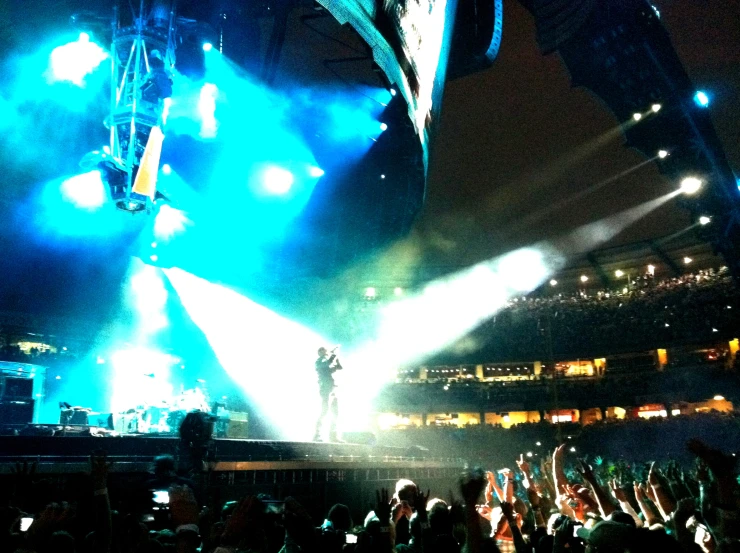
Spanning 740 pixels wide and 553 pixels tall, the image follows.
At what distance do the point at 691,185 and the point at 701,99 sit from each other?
1575 millimetres

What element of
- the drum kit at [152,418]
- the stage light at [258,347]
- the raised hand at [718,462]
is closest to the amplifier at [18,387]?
the drum kit at [152,418]

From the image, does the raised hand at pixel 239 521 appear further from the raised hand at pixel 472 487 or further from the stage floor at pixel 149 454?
the stage floor at pixel 149 454

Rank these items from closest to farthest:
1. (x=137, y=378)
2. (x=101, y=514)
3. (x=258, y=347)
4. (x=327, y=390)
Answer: (x=101, y=514)
(x=327, y=390)
(x=137, y=378)
(x=258, y=347)

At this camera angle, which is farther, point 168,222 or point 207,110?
point 168,222

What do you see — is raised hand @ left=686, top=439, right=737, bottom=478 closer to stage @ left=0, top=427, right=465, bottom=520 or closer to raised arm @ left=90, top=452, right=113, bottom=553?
raised arm @ left=90, top=452, right=113, bottom=553

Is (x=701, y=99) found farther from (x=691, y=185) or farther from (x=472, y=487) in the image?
(x=472, y=487)

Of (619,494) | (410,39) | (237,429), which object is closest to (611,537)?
(619,494)

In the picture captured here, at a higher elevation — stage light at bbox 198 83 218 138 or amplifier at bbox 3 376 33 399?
stage light at bbox 198 83 218 138

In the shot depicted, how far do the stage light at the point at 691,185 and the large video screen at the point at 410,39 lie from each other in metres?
5.28

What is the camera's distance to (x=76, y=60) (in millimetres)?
13383

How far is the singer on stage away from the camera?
1390 cm

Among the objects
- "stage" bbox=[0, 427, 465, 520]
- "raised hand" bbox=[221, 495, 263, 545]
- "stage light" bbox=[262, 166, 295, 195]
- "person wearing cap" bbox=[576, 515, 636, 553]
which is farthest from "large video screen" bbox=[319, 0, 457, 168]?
"person wearing cap" bbox=[576, 515, 636, 553]

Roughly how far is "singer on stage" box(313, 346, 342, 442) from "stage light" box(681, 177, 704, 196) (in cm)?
880

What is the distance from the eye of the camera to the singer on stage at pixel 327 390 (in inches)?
547
